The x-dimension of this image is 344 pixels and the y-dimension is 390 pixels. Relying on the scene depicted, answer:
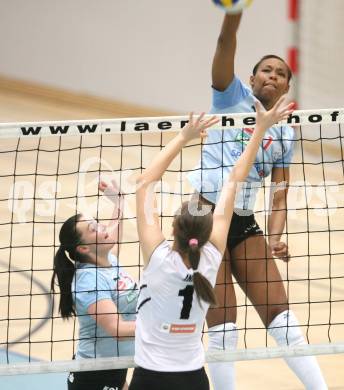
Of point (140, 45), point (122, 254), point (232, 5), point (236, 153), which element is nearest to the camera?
point (232, 5)

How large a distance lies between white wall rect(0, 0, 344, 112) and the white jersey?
598 cm

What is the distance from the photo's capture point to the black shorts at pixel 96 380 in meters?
4.73

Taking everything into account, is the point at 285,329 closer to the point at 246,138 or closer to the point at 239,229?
the point at 239,229

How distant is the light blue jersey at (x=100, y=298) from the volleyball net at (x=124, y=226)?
0.33 ft

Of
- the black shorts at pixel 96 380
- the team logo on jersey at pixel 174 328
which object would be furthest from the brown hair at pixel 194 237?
the black shorts at pixel 96 380

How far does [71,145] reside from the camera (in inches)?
409

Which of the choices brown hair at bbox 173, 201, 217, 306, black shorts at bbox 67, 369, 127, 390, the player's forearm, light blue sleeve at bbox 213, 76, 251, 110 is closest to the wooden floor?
light blue sleeve at bbox 213, 76, 251, 110

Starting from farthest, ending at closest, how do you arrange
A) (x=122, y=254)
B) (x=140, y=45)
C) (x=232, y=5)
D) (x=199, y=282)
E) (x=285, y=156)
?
(x=140, y=45)
(x=122, y=254)
(x=285, y=156)
(x=232, y=5)
(x=199, y=282)

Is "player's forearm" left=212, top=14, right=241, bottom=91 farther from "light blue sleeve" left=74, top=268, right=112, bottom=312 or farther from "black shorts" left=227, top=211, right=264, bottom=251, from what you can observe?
"light blue sleeve" left=74, top=268, right=112, bottom=312

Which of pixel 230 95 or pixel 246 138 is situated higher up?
pixel 230 95

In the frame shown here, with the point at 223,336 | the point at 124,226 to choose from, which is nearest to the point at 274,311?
the point at 223,336

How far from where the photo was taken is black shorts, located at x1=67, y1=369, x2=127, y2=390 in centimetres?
473

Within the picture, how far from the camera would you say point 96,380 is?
4762 millimetres

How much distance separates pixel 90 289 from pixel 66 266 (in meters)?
0.19
